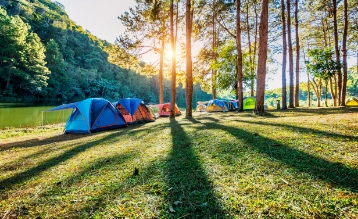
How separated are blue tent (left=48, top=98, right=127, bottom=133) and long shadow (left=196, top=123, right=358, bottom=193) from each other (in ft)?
27.6

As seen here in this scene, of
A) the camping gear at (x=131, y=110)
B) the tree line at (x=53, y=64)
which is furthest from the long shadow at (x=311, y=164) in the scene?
the tree line at (x=53, y=64)

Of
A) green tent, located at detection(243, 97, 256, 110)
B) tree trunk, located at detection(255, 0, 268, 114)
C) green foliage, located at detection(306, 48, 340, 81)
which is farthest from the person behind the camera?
green tent, located at detection(243, 97, 256, 110)

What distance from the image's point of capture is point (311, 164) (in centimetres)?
258

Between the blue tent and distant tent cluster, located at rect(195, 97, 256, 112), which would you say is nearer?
the blue tent

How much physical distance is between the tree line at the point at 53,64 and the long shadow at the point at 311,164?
15579mm

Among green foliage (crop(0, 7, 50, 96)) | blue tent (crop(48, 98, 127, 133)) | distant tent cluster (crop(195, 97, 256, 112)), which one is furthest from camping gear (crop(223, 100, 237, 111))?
green foliage (crop(0, 7, 50, 96))

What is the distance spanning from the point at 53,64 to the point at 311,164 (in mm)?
62232

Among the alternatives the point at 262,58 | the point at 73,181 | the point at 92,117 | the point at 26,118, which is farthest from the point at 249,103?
the point at 26,118

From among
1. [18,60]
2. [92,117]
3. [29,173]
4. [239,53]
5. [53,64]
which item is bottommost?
[29,173]

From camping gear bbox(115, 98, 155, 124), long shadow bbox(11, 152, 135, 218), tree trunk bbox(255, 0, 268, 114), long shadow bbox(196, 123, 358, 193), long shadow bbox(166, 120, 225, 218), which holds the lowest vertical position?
long shadow bbox(11, 152, 135, 218)

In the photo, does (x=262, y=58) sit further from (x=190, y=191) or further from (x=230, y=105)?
(x=230, y=105)

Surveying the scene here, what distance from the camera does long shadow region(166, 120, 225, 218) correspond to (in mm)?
1814

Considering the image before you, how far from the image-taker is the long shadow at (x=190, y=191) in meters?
1.81

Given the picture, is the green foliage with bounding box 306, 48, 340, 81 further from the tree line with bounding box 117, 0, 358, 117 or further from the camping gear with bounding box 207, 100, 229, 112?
the camping gear with bounding box 207, 100, 229, 112
